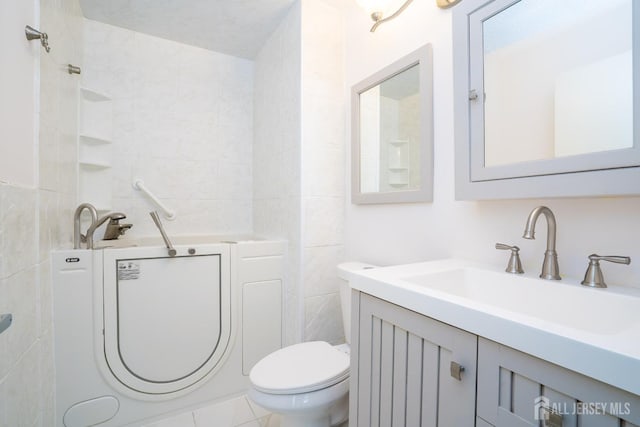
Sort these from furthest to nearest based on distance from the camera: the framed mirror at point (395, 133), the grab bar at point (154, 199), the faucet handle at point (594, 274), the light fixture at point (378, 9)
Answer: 1. the grab bar at point (154, 199)
2. the light fixture at point (378, 9)
3. the framed mirror at point (395, 133)
4. the faucet handle at point (594, 274)

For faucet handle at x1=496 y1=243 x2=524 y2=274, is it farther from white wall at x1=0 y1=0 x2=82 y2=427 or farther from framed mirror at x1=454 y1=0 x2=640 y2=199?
white wall at x1=0 y1=0 x2=82 y2=427

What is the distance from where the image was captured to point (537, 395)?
516 millimetres

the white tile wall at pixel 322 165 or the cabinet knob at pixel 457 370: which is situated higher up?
the white tile wall at pixel 322 165

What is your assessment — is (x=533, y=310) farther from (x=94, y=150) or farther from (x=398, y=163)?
(x=94, y=150)

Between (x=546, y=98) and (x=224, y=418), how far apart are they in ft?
6.52

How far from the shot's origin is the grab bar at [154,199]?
197 centimetres

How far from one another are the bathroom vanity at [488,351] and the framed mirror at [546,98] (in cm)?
29

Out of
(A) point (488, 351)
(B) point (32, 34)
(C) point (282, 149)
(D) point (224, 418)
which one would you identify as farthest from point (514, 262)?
(B) point (32, 34)

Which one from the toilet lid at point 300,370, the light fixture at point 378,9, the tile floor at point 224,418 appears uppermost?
the light fixture at point 378,9

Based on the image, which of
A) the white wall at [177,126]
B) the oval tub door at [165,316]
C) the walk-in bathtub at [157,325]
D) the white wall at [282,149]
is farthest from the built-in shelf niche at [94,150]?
the white wall at [282,149]

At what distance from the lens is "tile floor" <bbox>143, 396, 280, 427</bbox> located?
1.48 meters

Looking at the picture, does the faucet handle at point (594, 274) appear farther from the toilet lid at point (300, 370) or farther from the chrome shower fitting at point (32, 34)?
the chrome shower fitting at point (32, 34)

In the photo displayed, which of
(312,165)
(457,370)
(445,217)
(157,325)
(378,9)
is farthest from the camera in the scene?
(312,165)

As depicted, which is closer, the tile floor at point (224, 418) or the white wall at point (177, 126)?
the tile floor at point (224, 418)
